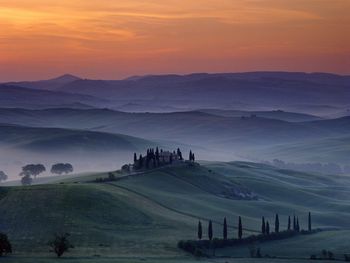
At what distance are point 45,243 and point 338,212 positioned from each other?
89.6m

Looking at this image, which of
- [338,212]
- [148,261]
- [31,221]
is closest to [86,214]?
[31,221]

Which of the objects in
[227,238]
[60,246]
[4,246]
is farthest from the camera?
[227,238]

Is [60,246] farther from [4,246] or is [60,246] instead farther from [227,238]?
[227,238]

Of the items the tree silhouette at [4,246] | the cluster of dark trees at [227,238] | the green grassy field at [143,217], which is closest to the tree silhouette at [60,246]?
the green grassy field at [143,217]

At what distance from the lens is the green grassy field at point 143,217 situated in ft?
374

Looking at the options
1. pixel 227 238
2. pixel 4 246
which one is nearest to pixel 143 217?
pixel 227 238

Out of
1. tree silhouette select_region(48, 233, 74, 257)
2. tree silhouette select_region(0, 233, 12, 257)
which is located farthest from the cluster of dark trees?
tree silhouette select_region(0, 233, 12, 257)

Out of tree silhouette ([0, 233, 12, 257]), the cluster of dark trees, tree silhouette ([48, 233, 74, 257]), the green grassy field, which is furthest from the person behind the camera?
the cluster of dark trees

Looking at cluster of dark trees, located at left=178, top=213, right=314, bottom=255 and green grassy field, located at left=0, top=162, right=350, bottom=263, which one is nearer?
green grassy field, located at left=0, top=162, right=350, bottom=263

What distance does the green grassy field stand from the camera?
11394cm

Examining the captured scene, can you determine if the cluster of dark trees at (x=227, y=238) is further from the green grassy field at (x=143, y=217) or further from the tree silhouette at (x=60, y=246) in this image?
the tree silhouette at (x=60, y=246)

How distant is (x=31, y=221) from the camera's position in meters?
133

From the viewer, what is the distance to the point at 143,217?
144 metres

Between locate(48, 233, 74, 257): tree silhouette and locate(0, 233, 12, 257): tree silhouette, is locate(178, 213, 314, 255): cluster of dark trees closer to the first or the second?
locate(48, 233, 74, 257): tree silhouette
